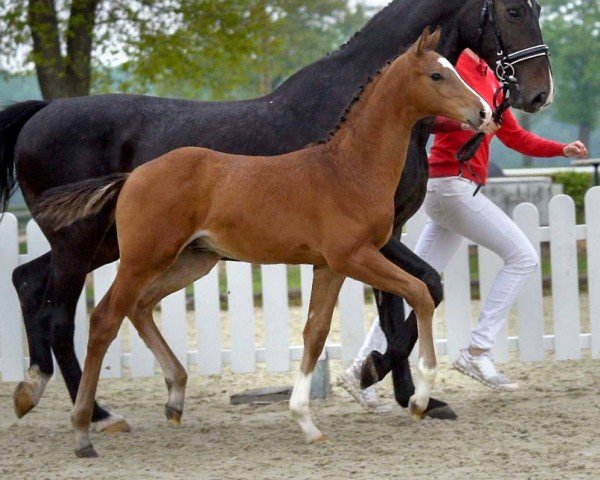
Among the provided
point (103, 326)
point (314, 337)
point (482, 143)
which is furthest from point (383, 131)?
point (103, 326)

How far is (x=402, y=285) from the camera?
436 centimetres

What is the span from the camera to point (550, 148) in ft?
18.0

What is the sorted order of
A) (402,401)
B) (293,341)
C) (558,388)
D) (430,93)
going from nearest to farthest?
(430,93)
(402,401)
(558,388)
(293,341)

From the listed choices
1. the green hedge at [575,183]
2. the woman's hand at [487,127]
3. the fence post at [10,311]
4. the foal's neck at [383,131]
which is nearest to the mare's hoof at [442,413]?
the foal's neck at [383,131]

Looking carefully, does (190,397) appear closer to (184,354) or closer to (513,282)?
(184,354)

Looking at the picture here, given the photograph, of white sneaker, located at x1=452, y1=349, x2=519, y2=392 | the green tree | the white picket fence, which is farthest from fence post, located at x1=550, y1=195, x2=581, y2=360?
the green tree

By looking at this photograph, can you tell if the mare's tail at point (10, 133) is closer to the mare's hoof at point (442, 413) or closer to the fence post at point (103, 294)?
the fence post at point (103, 294)

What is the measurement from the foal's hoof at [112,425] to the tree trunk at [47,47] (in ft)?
21.2

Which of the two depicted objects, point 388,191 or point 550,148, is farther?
point 550,148

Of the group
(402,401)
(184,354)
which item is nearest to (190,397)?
(184,354)

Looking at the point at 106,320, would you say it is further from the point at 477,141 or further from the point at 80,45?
the point at 80,45

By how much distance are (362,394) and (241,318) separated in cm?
117

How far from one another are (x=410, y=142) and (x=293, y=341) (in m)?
3.38

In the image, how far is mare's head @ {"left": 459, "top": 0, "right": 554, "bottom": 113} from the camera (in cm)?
489
